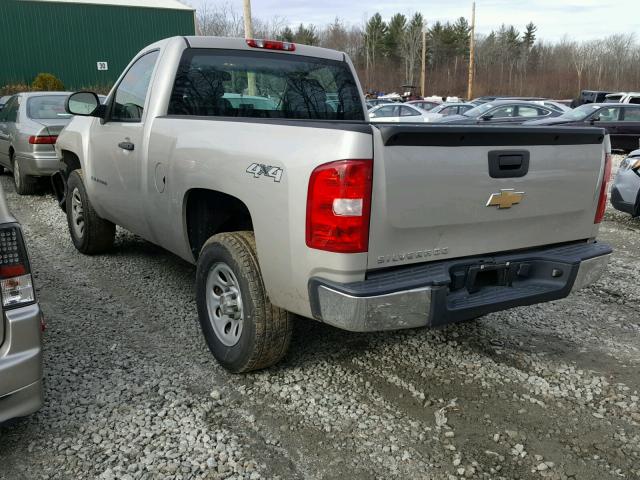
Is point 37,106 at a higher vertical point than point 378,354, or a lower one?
higher

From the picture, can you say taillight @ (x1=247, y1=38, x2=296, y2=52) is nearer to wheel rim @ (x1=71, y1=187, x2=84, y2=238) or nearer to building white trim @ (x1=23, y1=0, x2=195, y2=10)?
wheel rim @ (x1=71, y1=187, x2=84, y2=238)

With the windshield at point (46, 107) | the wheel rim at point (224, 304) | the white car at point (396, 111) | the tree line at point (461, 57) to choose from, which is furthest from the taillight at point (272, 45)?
the tree line at point (461, 57)

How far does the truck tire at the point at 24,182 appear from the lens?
9141mm

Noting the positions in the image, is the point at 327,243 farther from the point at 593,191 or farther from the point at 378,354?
the point at 593,191

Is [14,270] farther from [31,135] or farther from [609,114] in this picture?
[609,114]

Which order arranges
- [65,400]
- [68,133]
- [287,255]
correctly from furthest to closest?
[68,133] < [65,400] < [287,255]

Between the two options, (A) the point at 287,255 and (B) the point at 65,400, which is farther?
(B) the point at 65,400

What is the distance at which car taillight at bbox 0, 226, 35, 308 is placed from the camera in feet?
7.94

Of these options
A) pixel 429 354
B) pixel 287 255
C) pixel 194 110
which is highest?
pixel 194 110

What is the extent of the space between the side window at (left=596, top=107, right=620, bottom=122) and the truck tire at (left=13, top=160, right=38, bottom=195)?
1449 cm

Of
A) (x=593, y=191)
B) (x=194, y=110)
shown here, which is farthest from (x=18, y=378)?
(x=593, y=191)

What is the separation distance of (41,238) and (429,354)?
4914 mm

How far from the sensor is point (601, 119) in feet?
54.0

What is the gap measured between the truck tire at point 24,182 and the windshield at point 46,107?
813 millimetres
